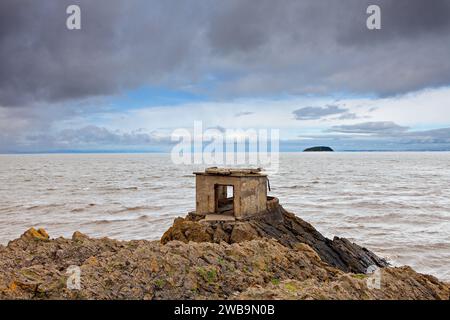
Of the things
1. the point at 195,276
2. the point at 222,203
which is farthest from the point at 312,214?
the point at 195,276

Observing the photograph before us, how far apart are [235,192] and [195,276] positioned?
782 centimetres

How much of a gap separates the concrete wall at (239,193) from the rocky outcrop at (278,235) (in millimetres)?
568

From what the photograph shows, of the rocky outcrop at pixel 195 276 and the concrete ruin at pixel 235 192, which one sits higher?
the concrete ruin at pixel 235 192

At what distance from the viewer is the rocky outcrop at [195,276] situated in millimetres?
7020

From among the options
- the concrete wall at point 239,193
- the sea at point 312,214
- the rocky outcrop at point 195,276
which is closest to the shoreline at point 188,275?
the rocky outcrop at point 195,276

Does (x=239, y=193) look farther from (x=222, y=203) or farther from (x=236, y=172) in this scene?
(x=222, y=203)

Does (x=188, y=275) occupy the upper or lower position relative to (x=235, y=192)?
lower

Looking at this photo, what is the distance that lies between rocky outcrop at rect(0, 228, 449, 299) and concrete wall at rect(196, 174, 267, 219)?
16.3 feet

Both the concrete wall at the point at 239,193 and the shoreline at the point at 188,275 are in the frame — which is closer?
the shoreline at the point at 188,275

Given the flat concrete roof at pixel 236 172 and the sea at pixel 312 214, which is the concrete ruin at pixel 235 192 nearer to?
the flat concrete roof at pixel 236 172

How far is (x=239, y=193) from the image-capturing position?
51.1 feet

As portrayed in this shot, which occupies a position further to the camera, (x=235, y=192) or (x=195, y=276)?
(x=235, y=192)

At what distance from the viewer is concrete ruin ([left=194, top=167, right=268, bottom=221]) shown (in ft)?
51.2
